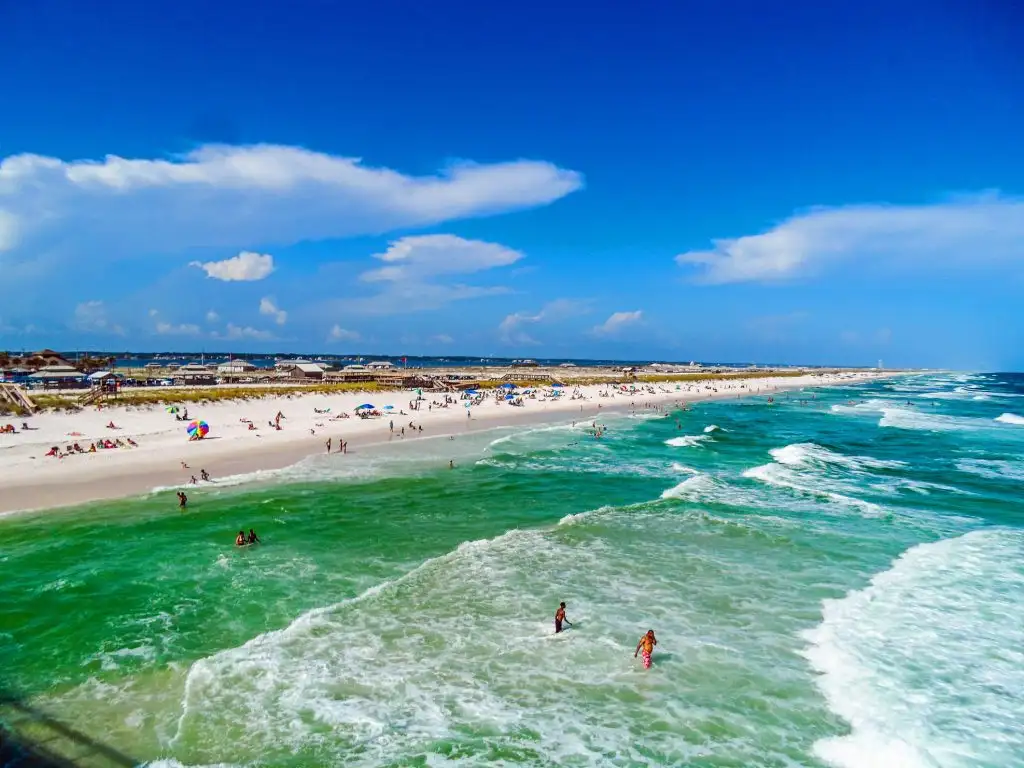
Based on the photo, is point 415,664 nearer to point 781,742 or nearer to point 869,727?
point 781,742

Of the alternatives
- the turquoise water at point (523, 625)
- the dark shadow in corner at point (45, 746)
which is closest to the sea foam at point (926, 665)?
the turquoise water at point (523, 625)

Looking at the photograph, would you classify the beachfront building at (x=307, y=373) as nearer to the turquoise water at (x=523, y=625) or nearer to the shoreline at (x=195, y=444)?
the shoreline at (x=195, y=444)

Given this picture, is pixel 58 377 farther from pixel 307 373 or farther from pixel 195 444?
pixel 195 444

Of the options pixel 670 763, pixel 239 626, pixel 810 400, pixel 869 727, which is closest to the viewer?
pixel 670 763

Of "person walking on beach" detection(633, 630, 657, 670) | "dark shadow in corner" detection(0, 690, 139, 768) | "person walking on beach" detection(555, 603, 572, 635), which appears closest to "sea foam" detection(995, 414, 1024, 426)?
"person walking on beach" detection(633, 630, 657, 670)

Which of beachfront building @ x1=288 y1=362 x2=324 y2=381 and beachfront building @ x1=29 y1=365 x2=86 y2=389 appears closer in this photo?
beachfront building @ x1=29 y1=365 x2=86 y2=389

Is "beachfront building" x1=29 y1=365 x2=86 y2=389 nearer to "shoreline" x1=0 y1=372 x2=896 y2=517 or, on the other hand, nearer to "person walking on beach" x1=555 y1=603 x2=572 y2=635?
"shoreline" x1=0 y1=372 x2=896 y2=517

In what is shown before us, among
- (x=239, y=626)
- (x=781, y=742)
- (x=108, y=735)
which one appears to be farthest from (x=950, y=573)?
(x=108, y=735)

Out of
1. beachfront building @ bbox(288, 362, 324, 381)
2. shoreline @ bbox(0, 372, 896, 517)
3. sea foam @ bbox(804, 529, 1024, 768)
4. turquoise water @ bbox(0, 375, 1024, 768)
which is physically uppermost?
beachfront building @ bbox(288, 362, 324, 381)
